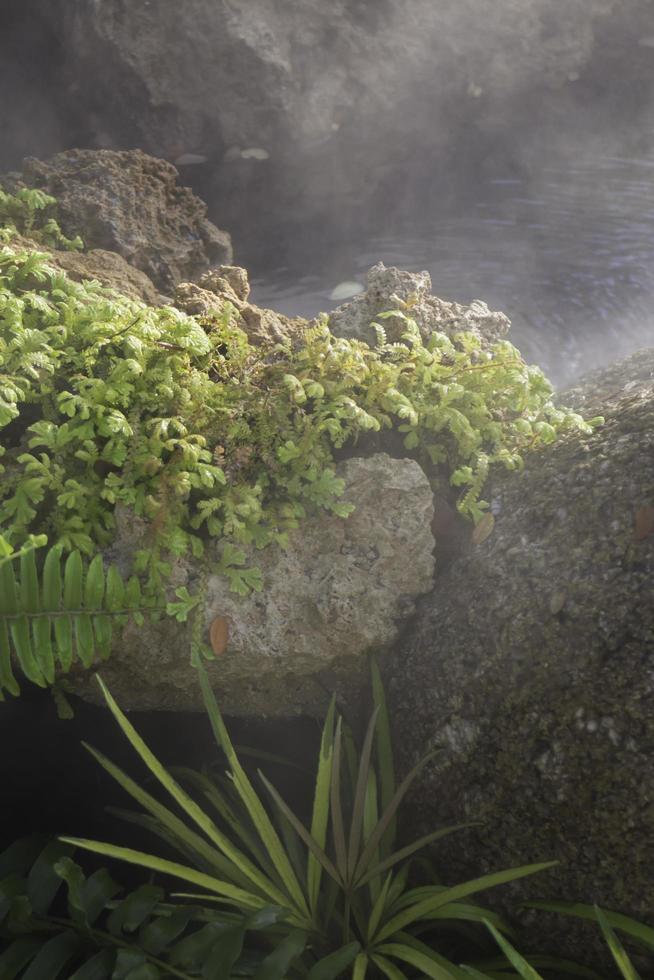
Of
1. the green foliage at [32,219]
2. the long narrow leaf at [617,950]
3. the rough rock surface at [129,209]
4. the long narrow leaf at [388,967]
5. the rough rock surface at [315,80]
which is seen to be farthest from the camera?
the rough rock surface at [315,80]

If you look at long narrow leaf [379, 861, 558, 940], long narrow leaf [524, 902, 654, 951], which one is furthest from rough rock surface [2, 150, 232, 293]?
long narrow leaf [524, 902, 654, 951]

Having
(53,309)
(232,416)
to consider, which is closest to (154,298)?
(53,309)

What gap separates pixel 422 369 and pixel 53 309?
1.15m

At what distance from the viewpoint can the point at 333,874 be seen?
1769 millimetres

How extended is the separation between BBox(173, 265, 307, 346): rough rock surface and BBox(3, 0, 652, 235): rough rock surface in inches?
159

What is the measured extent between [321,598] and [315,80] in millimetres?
6751

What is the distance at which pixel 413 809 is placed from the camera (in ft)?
6.65

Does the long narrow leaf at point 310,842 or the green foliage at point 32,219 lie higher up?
the green foliage at point 32,219

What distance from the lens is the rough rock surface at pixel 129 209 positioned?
321 centimetres

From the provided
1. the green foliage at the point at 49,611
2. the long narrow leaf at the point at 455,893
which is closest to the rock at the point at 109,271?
the green foliage at the point at 49,611

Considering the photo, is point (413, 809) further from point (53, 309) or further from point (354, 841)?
point (53, 309)

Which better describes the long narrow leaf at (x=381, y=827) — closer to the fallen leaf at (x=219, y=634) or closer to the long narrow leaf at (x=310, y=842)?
the long narrow leaf at (x=310, y=842)

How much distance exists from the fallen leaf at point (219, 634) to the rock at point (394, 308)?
1.11 metres

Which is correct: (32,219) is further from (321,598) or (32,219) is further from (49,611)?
(321,598)
